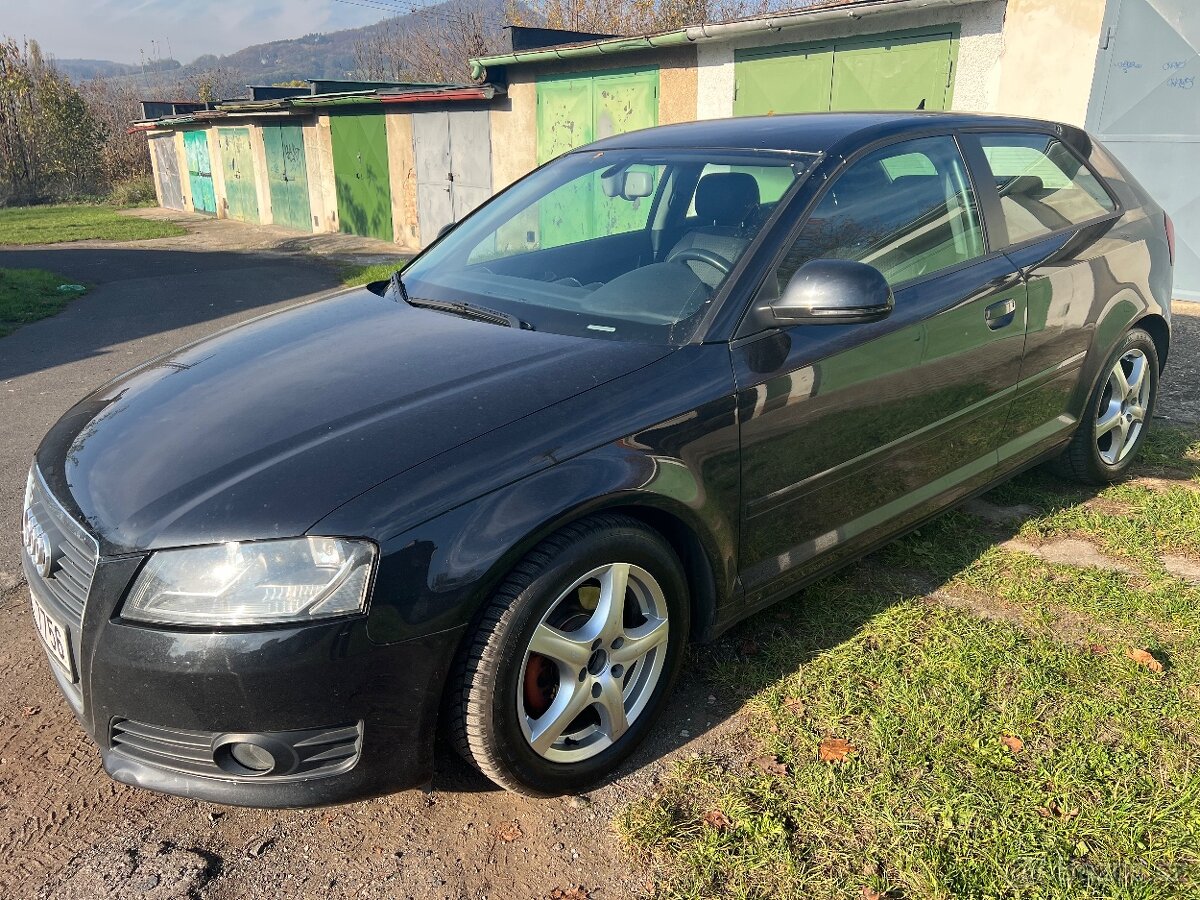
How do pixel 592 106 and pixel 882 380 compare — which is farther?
pixel 592 106

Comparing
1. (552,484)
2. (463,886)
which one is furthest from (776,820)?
(552,484)

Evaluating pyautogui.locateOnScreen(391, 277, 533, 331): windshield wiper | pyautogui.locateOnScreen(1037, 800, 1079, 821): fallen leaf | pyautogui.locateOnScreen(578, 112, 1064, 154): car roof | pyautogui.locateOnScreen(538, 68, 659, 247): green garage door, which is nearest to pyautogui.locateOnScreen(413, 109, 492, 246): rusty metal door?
pyautogui.locateOnScreen(538, 68, 659, 247): green garage door

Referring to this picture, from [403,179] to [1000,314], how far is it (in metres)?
14.9

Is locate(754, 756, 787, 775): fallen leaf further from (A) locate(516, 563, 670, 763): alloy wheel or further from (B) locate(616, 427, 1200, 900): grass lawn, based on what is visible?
(A) locate(516, 563, 670, 763): alloy wheel

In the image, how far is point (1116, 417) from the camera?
4.21 meters

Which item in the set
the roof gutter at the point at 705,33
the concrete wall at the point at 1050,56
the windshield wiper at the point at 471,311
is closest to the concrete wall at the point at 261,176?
the roof gutter at the point at 705,33

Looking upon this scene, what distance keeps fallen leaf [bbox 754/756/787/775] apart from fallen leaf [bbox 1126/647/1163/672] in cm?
132

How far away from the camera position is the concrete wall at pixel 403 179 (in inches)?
641

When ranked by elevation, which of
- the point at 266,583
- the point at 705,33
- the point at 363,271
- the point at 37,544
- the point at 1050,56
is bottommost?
the point at 363,271

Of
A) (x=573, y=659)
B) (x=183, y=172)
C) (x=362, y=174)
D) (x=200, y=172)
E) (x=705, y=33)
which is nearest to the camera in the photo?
(x=573, y=659)

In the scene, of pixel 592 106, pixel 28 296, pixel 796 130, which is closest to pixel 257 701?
pixel 796 130

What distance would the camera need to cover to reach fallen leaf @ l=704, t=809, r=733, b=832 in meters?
2.32

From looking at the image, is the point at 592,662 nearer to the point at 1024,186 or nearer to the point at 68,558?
the point at 68,558

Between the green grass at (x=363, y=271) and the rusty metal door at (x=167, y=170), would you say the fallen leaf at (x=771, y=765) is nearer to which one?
the green grass at (x=363, y=271)
